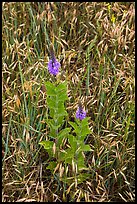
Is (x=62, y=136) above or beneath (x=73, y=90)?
beneath

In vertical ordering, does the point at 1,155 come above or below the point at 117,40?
below

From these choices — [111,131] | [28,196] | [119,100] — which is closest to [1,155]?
[28,196]

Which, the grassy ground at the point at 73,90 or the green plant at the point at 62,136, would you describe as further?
the grassy ground at the point at 73,90

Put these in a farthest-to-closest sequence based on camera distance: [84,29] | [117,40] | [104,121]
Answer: [84,29] < [117,40] < [104,121]

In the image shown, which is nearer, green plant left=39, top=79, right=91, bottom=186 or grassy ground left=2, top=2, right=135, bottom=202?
green plant left=39, top=79, right=91, bottom=186

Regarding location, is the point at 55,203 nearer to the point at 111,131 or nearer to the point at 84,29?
the point at 111,131

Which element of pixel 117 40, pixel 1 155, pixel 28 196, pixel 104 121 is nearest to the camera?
Answer: pixel 28 196

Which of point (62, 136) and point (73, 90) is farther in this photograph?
point (73, 90)

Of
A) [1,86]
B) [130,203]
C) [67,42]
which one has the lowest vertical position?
[130,203]
